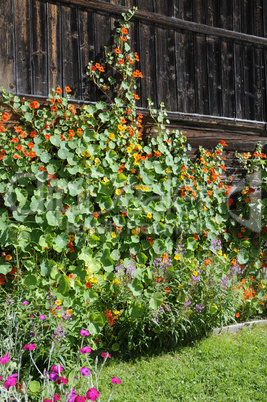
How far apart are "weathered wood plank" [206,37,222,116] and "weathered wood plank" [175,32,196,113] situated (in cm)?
27

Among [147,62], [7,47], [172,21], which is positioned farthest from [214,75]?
[7,47]

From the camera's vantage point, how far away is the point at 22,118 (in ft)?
12.3

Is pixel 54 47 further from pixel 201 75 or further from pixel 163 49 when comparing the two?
pixel 201 75

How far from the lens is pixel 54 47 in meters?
3.99

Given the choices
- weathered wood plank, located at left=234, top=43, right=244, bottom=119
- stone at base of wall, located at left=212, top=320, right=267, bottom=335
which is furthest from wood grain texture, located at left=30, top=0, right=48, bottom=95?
stone at base of wall, located at left=212, top=320, right=267, bottom=335

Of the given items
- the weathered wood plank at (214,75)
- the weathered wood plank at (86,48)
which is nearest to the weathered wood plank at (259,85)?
the weathered wood plank at (214,75)

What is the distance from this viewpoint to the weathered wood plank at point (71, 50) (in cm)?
405

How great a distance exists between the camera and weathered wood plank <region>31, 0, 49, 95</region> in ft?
12.7

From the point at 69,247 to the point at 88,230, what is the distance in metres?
0.25

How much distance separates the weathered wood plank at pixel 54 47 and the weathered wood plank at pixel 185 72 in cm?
150

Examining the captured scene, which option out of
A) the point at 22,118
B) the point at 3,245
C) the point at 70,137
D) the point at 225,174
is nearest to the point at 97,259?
the point at 3,245

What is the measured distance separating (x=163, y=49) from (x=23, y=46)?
5.53 feet

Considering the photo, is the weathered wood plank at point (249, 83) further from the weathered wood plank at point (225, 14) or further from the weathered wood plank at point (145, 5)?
the weathered wood plank at point (145, 5)

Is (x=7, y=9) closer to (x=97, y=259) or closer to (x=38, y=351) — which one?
(x=97, y=259)
